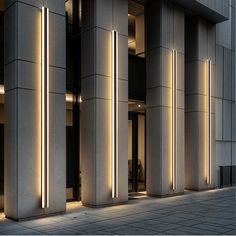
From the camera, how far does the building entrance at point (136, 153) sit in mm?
16672

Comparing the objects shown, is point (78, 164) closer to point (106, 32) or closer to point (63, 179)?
point (63, 179)

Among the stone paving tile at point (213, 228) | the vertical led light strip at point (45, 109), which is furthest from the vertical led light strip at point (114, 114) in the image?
the stone paving tile at point (213, 228)

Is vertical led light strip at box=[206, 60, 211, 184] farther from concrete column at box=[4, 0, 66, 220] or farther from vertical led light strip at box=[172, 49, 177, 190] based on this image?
concrete column at box=[4, 0, 66, 220]

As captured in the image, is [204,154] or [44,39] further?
[204,154]

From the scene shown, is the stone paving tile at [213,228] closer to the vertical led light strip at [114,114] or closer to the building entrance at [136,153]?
the vertical led light strip at [114,114]

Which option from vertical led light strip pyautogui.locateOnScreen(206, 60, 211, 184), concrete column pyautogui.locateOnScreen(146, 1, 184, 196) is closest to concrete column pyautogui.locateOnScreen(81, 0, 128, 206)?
concrete column pyautogui.locateOnScreen(146, 1, 184, 196)

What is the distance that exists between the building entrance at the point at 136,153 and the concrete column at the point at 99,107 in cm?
298

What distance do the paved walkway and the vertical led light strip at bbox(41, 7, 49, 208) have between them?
40.8 inches

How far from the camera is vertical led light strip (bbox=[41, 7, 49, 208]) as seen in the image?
1114 centimetres

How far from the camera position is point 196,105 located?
17375 mm

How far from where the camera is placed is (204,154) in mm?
17484

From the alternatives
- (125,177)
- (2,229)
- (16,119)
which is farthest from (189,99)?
(2,229)

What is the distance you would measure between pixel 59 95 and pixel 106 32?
3185mm

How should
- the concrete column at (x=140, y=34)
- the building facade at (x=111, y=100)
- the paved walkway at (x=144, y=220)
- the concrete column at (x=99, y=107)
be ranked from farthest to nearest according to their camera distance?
1. the concrete column at (x=140, y=34)
2. the concrete column at (x=99, y=107)
3. the building facade at (x=111, y=100)
4. the paved walkway at (x=144, y=220)
